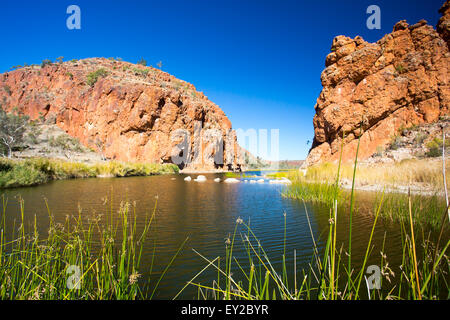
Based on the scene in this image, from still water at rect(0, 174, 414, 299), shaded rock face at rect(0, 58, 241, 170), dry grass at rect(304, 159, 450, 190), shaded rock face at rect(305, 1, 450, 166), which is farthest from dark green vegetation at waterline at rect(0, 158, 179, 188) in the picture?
shaded rock face at rect(305, 1, 450, 166)

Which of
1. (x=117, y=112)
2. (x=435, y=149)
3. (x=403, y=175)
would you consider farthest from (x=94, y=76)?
(x=435, y=149)

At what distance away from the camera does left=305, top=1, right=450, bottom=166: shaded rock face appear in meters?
28.8

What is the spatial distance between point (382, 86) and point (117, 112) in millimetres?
49550

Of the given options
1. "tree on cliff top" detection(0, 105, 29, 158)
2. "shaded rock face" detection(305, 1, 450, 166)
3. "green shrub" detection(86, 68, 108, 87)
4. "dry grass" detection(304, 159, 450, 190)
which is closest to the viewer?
"dry grass" detection(304, 159, 450, 190)

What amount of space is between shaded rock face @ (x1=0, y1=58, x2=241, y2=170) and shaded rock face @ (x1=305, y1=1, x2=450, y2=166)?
29.4 m

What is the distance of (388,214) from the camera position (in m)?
6.69

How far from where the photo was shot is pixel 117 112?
5022 centimetres

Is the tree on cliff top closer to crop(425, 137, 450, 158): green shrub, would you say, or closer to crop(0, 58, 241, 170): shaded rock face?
crop(0, 58, 241, 170): shaded rock face

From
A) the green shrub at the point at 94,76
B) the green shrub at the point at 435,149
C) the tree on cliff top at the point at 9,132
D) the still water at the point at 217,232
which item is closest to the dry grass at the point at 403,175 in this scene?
the still water at the point at 217,232

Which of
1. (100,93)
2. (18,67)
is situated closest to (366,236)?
(100,93)

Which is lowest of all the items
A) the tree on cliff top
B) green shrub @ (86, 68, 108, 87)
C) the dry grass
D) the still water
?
the still water

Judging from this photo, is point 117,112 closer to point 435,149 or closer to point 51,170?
point 51,170

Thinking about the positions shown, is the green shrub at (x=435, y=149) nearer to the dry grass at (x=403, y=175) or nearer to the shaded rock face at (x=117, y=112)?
the dry grass at (x=403, y=175)
